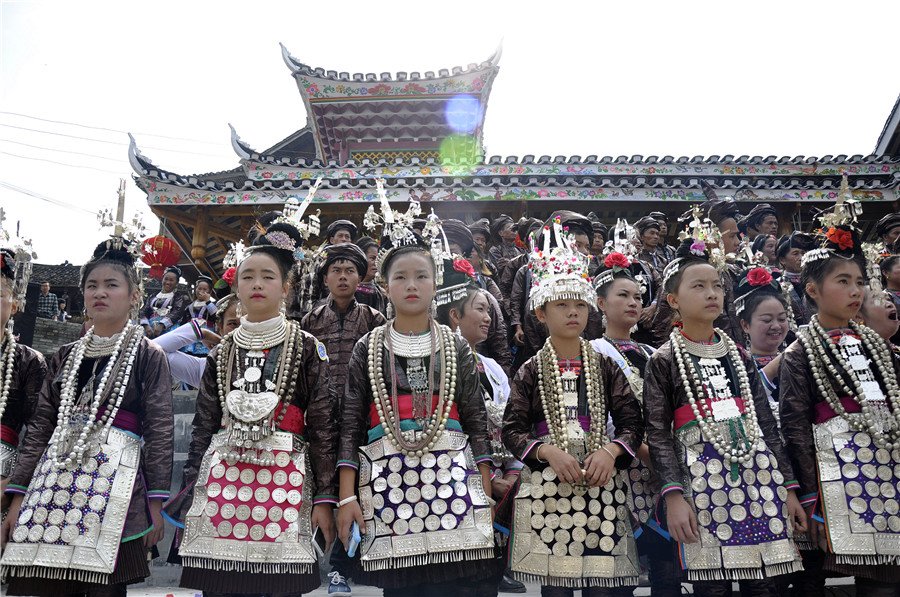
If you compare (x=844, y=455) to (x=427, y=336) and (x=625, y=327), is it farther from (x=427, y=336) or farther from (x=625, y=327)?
(x=427, y=336)

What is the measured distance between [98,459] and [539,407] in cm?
240

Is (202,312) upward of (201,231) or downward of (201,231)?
downward

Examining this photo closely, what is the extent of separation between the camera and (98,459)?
3.18m

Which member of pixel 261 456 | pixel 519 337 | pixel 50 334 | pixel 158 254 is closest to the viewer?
pixel 261 456

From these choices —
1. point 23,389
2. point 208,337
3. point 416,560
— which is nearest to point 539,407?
point 416,560

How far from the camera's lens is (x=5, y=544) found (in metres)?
3.02

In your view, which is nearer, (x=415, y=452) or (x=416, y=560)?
(x=416, y=560)

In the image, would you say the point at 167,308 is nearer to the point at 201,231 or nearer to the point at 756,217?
the point at 201,231

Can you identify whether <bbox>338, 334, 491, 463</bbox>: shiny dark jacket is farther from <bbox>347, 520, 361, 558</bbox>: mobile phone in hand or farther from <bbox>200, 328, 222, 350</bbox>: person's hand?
<bbox>200, 328, 222, 350</bbox>: person's hand

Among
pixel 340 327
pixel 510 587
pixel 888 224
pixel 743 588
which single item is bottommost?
pixel 510 587

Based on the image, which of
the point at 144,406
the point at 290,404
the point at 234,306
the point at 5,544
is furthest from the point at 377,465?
the point at 234,306

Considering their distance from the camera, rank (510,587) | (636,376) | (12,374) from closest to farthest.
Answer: (12,374) → (636,376) → (510,587)

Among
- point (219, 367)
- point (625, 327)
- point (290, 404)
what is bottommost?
point (290, 404)

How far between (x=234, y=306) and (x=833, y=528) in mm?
4219
